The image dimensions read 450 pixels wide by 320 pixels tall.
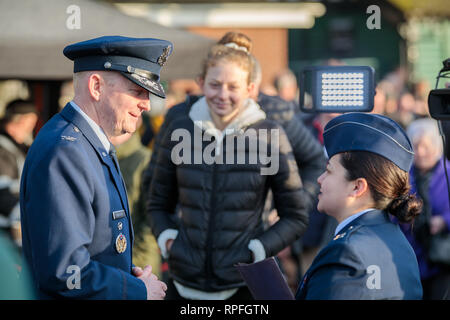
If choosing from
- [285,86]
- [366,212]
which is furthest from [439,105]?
[285,86]

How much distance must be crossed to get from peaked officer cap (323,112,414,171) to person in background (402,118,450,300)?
229 centimetres

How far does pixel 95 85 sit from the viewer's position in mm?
2604

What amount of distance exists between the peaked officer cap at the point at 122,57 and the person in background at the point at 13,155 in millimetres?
2920

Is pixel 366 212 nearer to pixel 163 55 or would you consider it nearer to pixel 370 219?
pixel 370 219

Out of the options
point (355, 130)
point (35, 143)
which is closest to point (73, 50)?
point (35, 143)

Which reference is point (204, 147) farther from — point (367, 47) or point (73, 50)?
point (367, 47)

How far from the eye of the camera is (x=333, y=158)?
2.62m

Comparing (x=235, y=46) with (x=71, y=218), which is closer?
(x=71, y=218)

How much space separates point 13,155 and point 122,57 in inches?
126

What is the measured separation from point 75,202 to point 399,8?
17.5m

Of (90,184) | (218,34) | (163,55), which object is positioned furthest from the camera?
(218,34)

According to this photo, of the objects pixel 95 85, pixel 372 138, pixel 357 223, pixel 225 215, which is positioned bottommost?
pixel 225 215

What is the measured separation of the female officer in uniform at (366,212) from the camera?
230cm

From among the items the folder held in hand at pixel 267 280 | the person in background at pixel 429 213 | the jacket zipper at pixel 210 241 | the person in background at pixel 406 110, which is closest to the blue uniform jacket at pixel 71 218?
the folder held in hand at pixel 267 280
